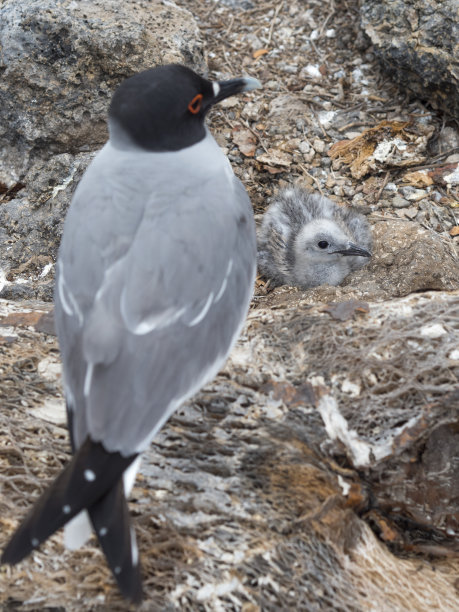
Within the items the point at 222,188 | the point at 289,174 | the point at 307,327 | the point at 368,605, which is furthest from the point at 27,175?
the point at 368,605

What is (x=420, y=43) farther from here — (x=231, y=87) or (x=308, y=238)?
(x=231, y=87)

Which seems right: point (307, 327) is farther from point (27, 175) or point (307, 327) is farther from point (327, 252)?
point (27, 175)

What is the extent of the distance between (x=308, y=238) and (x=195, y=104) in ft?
5.56

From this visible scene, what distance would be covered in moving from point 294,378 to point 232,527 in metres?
0.60

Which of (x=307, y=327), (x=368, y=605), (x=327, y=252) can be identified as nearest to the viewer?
(x=368, y=605)

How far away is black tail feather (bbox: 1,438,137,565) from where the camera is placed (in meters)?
1.67

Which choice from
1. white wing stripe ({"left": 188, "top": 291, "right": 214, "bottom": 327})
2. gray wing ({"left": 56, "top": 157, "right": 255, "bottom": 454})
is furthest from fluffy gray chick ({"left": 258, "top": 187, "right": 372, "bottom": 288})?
white wing stripe ({"left": 188, "top": 291, "right": 214, "bottom": 327})

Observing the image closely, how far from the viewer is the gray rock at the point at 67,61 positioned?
3.72 meters

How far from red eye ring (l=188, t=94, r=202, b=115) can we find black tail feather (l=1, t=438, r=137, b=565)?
51.8 inches

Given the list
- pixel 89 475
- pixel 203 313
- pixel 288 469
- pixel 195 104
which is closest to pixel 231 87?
pixel 195 104

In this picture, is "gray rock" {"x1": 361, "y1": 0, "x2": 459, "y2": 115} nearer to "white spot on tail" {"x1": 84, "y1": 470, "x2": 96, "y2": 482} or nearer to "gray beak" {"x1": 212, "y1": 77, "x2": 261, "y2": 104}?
"gray beak" {"x1": 212, "y1": 77, "x2": 261, "y2": 104}

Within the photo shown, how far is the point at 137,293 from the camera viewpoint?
6.39 ft

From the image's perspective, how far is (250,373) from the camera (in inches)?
96.3

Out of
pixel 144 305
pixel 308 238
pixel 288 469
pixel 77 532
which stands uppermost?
pixel 144 305
